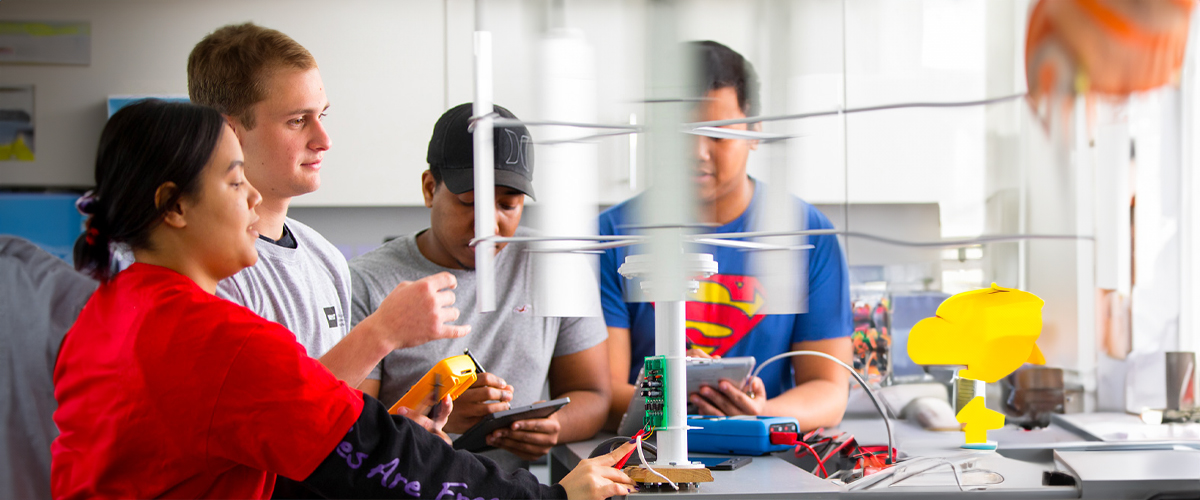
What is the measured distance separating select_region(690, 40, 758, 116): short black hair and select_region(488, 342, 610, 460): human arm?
1.82 feet

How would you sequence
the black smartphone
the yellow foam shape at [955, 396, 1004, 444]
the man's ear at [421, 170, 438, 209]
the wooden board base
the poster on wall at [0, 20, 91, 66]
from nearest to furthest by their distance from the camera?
the wooden board base, the black smartphone, the yellow foam shape at [955, 396, 1004, 444], the man's ear at [421, 170, 438, 209], the poster on wall at [0, 20, 91, 66]

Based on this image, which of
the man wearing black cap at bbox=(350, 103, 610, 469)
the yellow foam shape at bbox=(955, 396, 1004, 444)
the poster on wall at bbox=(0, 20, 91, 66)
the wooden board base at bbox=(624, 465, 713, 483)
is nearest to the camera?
the wooden board base at bbox=(624, 465, 713, 483)

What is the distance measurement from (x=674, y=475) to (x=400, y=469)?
26 cm

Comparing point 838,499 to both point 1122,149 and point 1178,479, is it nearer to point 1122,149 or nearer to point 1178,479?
point 1178,479

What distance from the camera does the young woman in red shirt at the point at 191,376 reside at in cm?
63

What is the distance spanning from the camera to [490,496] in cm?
75

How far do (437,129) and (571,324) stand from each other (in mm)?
389

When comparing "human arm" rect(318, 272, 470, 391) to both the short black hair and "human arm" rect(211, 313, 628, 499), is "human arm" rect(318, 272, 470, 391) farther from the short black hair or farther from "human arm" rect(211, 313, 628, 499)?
the short black hair

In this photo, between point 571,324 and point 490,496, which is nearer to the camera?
point 490,496

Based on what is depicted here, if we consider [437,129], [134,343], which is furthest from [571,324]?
[134,343]

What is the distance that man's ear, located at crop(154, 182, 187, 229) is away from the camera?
0.69 metres

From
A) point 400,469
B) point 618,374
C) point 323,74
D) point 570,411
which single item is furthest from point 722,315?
point 323,74

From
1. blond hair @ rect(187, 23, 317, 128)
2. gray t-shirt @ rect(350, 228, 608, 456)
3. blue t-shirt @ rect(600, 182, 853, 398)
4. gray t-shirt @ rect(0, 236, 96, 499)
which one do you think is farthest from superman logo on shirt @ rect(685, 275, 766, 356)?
gray t-shirt @ rect(0, 236, 96, 499)

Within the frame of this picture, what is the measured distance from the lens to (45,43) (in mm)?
1453
